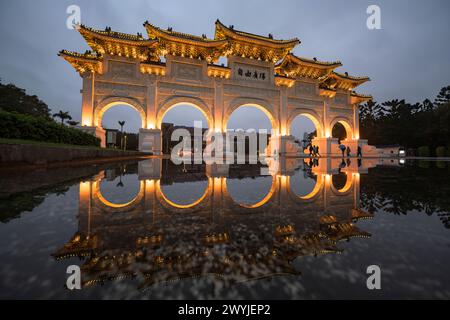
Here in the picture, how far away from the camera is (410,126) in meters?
28.8

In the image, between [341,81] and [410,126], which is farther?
[410,126]

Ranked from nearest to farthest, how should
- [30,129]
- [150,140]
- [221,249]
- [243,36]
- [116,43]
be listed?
1. [221,249]
2. [30,129]
3. [116,43]
4. [150,140]
5. [243,36]

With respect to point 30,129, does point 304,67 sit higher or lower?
higher

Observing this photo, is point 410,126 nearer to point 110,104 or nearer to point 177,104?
point 177,104

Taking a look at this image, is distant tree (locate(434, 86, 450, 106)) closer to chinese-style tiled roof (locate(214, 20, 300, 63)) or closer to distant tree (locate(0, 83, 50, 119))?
chinese-style tiled roof (locate(214, 20, 300, 63))

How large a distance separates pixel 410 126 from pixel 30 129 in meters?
40.9

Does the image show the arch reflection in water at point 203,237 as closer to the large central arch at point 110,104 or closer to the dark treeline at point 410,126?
the large central arch at point 110,104

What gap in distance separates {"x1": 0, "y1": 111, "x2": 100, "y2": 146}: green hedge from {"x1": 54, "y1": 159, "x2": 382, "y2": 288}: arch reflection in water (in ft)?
15.7

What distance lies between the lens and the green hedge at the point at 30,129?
4.59 m

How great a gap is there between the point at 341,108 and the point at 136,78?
20.7m

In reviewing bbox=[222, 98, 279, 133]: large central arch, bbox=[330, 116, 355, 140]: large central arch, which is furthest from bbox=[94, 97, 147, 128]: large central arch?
bbox=[330, 116, 355, 140]: large central arch

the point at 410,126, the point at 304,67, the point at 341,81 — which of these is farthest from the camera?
the point at 410,126

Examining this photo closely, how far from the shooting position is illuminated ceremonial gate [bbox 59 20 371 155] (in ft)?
46.5

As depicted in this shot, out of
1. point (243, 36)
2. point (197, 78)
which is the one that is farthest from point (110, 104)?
point (243, 36)
